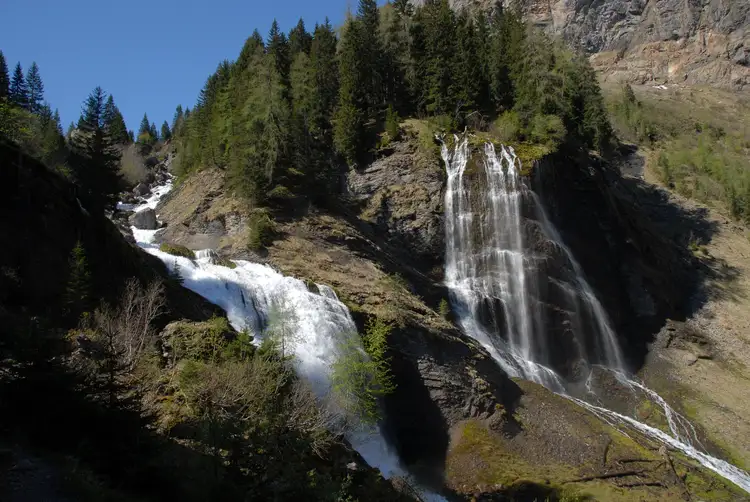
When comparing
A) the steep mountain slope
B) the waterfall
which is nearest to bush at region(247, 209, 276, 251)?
the steep mountain slope

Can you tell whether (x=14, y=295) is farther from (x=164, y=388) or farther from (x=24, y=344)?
(x=24, y=344)

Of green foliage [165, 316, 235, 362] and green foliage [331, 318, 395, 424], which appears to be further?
green foliage [331, 318, 395, 424]

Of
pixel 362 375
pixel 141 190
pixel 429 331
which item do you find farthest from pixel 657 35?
pixel 362 375

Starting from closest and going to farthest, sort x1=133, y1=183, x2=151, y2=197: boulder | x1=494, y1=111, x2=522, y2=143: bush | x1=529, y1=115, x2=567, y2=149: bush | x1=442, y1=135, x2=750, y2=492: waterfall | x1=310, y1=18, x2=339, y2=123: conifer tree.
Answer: x1=442, y1=135, x2=750, y2=492: waterfall < x1=529, y1=115, x2=567, y2=149: bush < x1=494, y1=111, x2=522, y2=143: bush < x1=310, y1=18, x2=339, y2=123: conifer tree < x1=133, y1=183, x2=151, y2=197: boulder

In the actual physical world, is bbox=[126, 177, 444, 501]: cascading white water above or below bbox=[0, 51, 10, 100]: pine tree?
below

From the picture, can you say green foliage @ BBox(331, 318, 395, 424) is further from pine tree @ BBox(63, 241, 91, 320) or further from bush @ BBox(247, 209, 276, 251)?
pine tree @ BBox(63, 241, 91, 320)

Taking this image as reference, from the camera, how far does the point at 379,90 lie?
4953 centimetres

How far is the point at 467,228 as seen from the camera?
130ft

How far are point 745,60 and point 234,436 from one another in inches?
5631

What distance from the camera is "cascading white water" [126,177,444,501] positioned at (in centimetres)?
2283

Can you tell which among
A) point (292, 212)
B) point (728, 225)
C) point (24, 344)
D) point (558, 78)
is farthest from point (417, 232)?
point (728, 225)

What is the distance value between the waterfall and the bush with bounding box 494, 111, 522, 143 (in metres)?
2.83

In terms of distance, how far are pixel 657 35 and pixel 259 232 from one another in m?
130

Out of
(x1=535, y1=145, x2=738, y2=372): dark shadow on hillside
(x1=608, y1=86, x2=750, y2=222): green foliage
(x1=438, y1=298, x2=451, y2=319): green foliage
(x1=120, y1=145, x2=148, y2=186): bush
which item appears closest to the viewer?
(x1=438, y1=298, x2=451, y2=319): green foliage
